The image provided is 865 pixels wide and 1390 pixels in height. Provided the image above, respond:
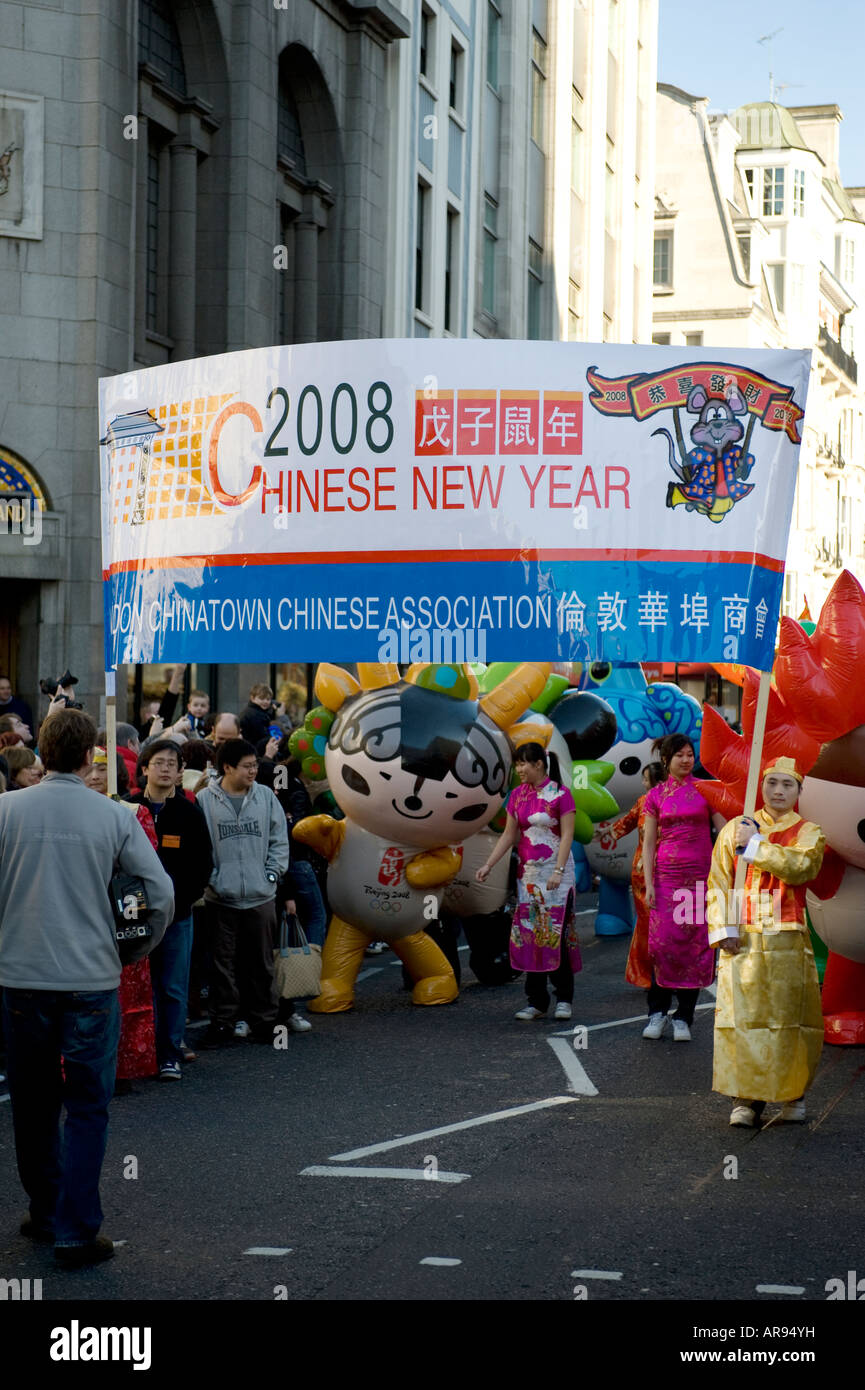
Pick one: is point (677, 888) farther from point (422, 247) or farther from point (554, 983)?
point (422, 247)

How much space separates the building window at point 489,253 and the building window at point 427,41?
4.69m

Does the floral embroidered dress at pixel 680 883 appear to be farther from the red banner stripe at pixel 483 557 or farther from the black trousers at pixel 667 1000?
the red banner stripe at pixel 483 557

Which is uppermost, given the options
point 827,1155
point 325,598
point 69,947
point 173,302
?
point 173,302

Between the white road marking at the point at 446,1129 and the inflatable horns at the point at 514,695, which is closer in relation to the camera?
the white road marking at the point at 446,1129

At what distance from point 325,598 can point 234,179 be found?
651 inches

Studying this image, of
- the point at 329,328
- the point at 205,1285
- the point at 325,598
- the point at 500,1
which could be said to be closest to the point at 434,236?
the point at 329,328

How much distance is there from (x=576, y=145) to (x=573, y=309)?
14.2ft

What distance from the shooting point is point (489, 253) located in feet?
118

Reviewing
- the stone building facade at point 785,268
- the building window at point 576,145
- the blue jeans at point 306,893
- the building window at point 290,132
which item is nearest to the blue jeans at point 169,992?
the blue jeans at point 306,893

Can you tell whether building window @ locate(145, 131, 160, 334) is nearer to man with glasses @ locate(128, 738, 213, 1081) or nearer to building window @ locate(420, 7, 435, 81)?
building window @ locate(420, 7, 435, 81)

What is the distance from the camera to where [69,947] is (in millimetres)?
5758

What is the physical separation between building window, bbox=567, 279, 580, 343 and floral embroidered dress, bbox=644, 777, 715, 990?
3320 cm

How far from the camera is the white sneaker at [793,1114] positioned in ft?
25.6
